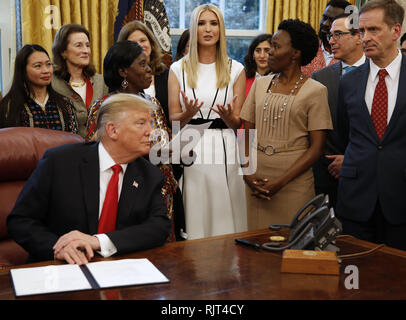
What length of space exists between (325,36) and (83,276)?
3.14 meters

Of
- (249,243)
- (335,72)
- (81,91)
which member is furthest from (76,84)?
(249,243)

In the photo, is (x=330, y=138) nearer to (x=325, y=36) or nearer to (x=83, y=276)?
(x=325, y=36)

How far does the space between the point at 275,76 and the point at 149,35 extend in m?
1.22

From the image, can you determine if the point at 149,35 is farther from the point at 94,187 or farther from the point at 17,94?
the point at 94,187

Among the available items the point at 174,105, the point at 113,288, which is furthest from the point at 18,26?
the point at 113,288

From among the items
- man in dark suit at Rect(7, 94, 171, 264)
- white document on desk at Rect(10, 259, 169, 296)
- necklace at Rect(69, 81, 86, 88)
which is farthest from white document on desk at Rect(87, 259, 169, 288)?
necklace at Rect(69, 81, 86, 88)

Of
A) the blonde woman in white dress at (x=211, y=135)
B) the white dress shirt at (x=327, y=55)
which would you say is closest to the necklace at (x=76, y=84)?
the blonde woman in white dress at (x=211, y=135)

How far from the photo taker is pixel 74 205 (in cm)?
192

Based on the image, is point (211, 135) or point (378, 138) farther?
point (211, 135)

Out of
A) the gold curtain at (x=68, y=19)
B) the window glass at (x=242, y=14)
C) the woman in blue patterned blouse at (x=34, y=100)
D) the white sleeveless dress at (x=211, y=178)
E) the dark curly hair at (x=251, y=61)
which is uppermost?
the window glass at (x=242, y=14)

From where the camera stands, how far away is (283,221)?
2.86 metres

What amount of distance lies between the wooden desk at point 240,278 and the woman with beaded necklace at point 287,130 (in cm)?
99

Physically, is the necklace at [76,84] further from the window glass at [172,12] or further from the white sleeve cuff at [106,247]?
the white sleeve cuff at [106,247]

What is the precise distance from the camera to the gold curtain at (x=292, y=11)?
219 inches
